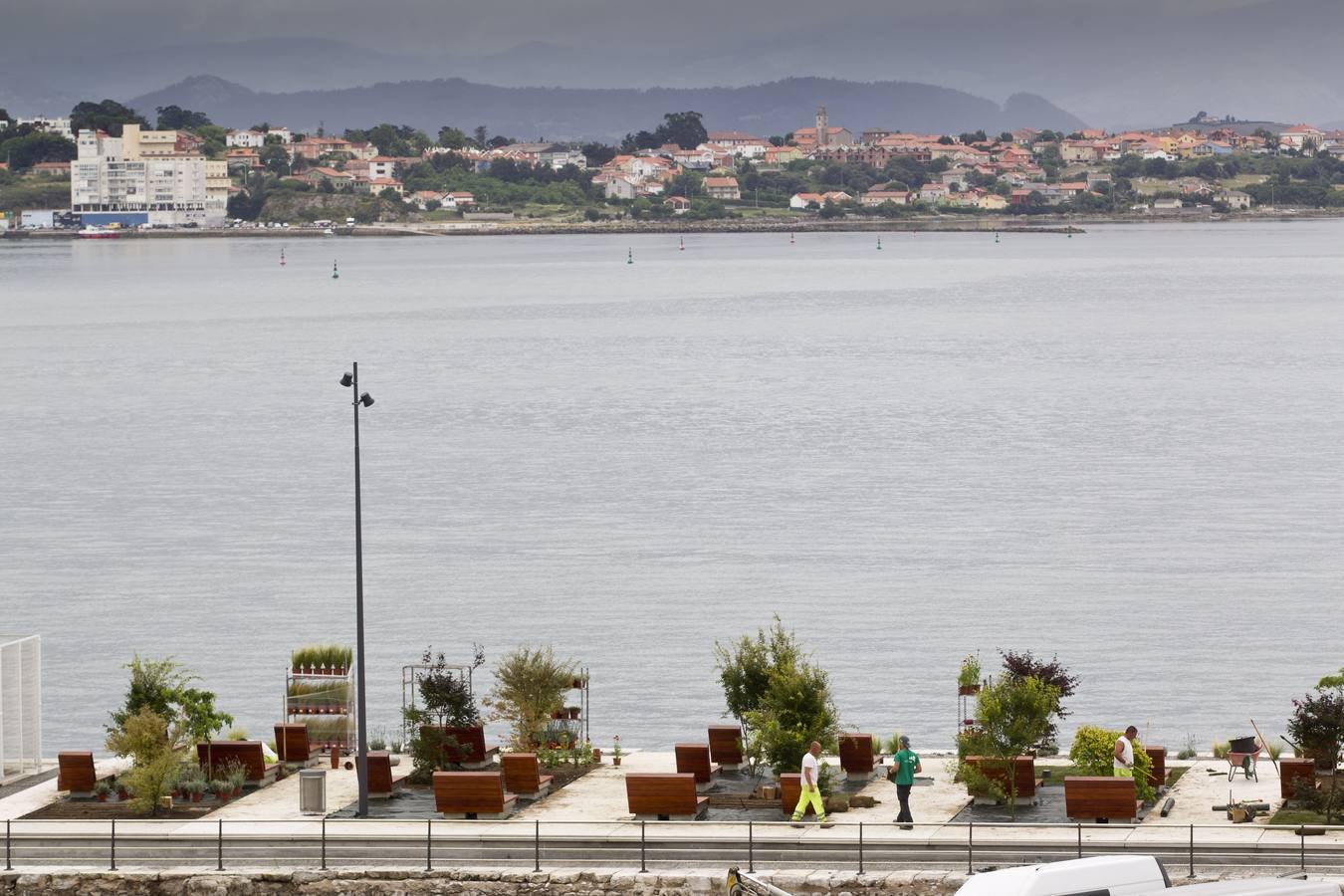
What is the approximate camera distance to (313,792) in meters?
26.1

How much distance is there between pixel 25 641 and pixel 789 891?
1255cm

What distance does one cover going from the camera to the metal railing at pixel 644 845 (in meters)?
23.2

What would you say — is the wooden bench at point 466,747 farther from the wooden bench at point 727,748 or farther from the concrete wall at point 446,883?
the concrete wall at point 446,883

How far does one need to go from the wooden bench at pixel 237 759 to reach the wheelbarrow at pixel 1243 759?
12.1 meters

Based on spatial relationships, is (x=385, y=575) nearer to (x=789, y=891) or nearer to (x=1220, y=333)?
(x=789, y=891)

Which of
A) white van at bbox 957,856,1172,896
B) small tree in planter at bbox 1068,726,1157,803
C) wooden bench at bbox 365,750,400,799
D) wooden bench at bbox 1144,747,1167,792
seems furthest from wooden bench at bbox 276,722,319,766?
white van at bbox 957,856,1172,896

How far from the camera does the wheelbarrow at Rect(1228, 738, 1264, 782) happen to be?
27.2 meters

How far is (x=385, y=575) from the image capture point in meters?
56.9

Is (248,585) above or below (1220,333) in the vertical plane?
below

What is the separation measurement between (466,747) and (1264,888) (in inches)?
503

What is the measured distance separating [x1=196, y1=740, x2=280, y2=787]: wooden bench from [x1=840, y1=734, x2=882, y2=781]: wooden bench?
24.0ft

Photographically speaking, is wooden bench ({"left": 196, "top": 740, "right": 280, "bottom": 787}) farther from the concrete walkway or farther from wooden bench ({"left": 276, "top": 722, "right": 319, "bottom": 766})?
the concrete walkway

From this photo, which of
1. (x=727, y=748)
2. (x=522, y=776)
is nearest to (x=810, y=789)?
(x=727, y=748)

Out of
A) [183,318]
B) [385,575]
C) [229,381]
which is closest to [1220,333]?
[229,381]
